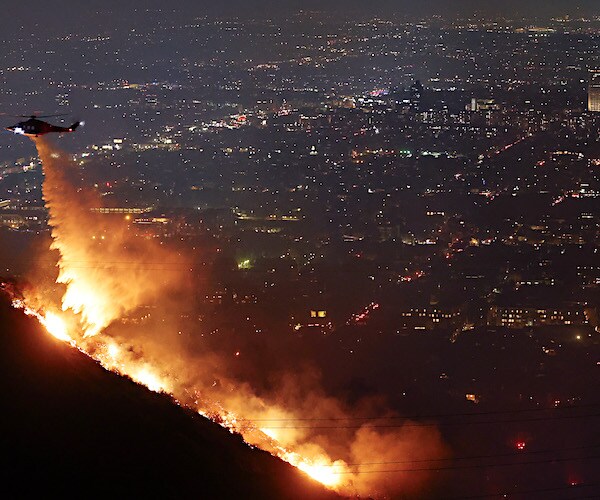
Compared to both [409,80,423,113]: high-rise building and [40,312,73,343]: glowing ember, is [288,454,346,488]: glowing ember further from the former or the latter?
[409,80,423,113]: high-rise building

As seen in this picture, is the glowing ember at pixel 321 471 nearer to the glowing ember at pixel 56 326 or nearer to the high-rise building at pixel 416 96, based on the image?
the glowing ember at pixel 56 326

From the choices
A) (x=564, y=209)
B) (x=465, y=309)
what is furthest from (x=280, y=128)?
(x=465, y=309)

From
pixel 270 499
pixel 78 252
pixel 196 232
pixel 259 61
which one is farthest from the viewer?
pixel 259 61

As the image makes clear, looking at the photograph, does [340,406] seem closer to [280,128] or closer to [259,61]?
[280,128]

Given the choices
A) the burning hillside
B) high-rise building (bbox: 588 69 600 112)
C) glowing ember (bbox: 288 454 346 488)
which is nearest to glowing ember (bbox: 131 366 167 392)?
the burning hillside

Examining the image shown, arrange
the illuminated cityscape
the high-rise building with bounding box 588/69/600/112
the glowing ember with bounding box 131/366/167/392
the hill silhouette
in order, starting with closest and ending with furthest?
the hill silhouette → the glowing ember with bounding box 131/366/167/392 → the illuminated cityscape → the high-rise building with bounding box 588/69/600/112

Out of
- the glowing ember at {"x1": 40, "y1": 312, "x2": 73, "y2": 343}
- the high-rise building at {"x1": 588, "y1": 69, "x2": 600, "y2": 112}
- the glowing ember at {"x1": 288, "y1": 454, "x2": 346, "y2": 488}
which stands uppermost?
the high-rise building at {"x1": 588, "y1": 69, "x2": 600, "y2": 112}

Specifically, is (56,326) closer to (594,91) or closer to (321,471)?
(321,471)
